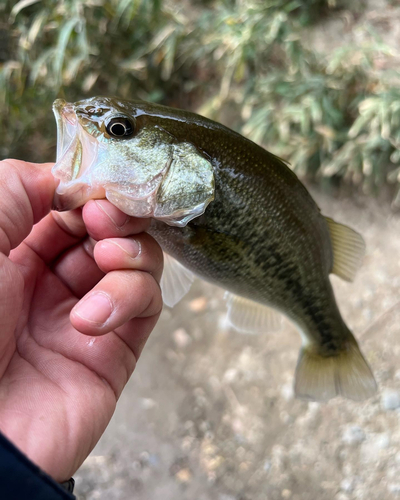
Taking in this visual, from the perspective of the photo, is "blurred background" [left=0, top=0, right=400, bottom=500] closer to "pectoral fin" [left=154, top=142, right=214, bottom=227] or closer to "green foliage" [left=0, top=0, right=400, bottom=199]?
"green foliage" [left=0, top=0, right=400, bottom=199]

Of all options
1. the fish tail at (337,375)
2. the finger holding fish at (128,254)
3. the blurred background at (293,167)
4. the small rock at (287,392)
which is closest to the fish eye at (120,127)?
the finger holding fish at (128,254)

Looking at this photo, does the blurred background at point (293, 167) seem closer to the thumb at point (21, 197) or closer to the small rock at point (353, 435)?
the small rock at point (353, 435)

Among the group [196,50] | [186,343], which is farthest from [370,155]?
[186,343]

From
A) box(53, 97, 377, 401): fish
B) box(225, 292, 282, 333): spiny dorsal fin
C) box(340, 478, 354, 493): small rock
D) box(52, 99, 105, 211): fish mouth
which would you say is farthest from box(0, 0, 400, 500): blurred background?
box(52, 99, 105, 211): fish mouth

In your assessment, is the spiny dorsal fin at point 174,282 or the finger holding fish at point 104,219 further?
the spiny dorsal fin at point 174,282

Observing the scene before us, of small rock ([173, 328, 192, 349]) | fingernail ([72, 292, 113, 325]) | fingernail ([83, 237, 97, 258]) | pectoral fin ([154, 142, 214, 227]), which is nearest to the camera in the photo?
fingernail ([72, 292, 113, 325])

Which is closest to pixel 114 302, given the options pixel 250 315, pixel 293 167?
pixel 250 315
